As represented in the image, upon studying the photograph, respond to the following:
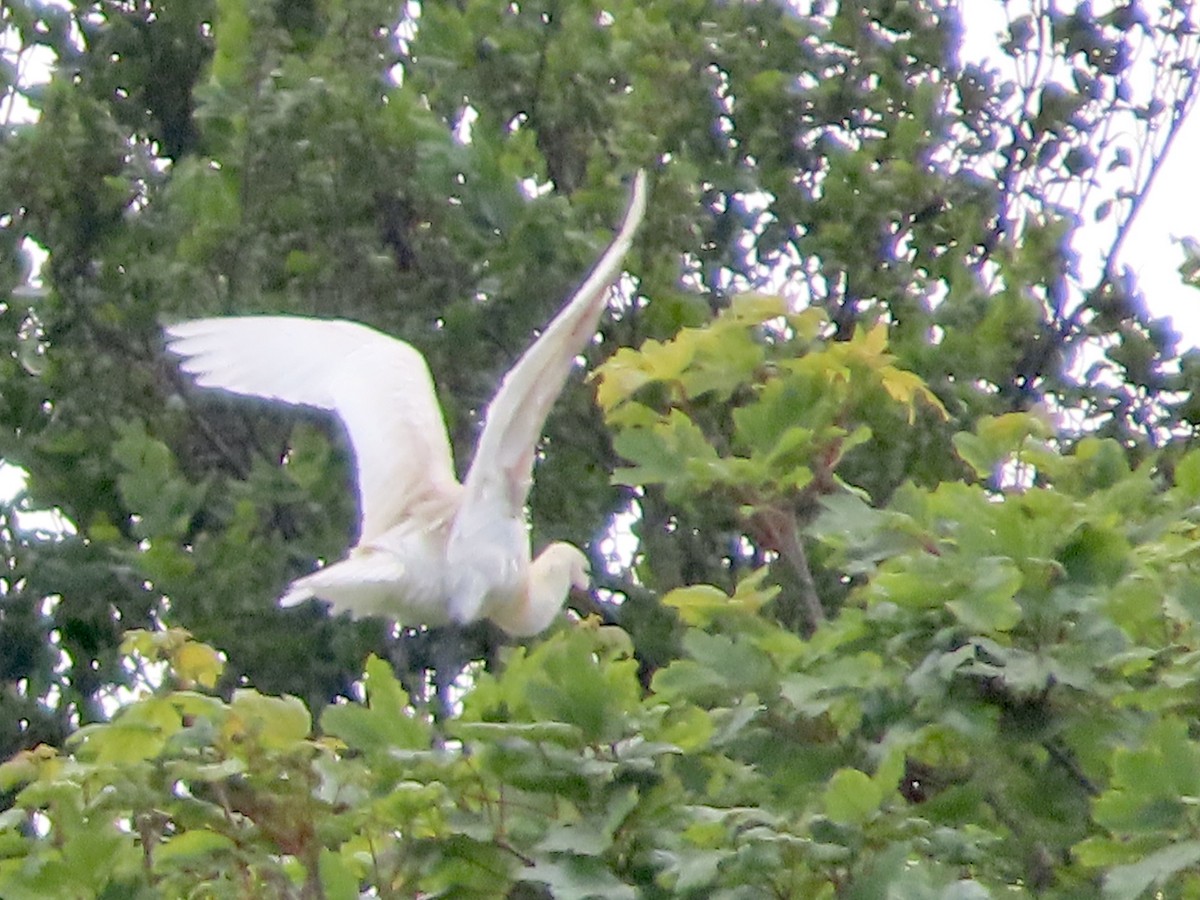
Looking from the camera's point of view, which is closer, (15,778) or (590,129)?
(15,778)

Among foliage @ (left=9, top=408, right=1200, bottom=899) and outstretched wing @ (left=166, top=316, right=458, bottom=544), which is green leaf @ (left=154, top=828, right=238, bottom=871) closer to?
foliage @ (left=9, top=408, right=1200, bottom=899)

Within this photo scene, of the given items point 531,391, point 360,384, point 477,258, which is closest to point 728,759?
point 531,391

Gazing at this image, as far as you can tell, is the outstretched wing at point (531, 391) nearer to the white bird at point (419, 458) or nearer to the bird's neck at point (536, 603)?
the white bird at point (419, 458)

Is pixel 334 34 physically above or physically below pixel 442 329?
above

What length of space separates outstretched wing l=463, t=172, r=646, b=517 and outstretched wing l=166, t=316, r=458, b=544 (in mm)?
342

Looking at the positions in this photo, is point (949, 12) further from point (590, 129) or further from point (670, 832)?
point (670, 832)

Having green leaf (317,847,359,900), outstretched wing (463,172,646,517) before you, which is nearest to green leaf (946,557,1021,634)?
green leaf (317,847,359,900)

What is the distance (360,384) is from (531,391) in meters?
1.04

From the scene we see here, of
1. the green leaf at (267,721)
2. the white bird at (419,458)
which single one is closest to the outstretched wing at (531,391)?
the white bird at (419,458)

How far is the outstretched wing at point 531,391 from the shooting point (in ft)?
18.5

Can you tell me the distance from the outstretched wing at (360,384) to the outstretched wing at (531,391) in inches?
13.5

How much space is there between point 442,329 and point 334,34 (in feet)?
3.95

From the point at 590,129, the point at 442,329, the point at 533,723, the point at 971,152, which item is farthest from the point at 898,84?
the point at 533,723

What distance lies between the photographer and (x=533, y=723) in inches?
153
